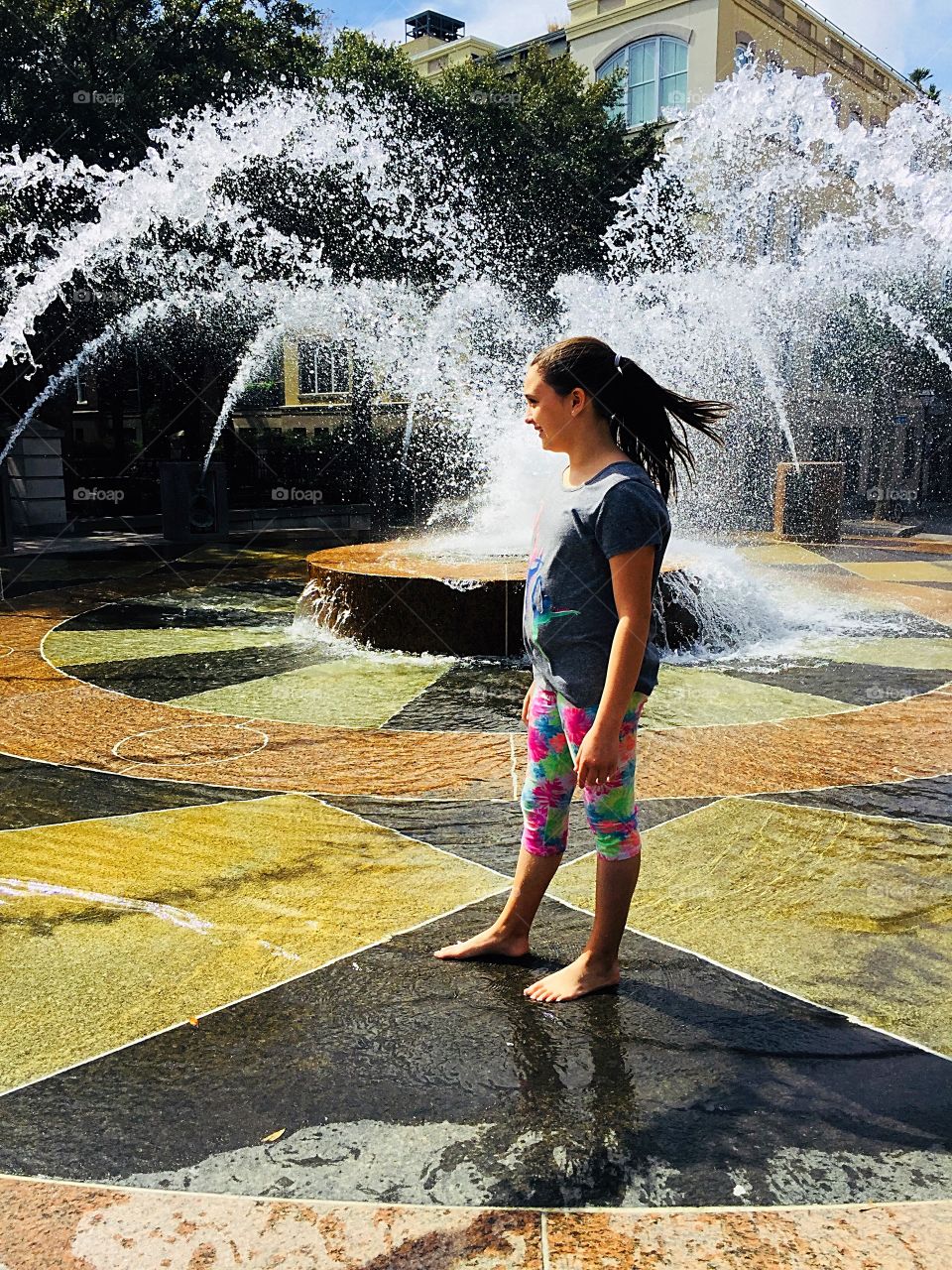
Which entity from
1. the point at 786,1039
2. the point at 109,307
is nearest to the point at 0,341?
the point at 109,307

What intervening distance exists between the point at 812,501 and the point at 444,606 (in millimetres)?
9187

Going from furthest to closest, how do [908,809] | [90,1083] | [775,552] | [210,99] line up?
[210,99]
[775,552]
[908,809]
[90,1083]

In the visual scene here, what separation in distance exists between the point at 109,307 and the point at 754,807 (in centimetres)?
1732

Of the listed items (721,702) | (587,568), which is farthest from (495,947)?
(721,702)

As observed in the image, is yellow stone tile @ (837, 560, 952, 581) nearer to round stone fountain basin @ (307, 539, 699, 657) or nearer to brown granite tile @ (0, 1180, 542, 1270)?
round stone fountain basin @ (307, 539, 699, 657)

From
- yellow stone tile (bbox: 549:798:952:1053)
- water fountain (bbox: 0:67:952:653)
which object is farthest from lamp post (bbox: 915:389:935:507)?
yellow stone tile (bbox: 549:798:952:1053)

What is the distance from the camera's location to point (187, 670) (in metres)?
6.58

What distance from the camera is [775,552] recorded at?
12.9 metres

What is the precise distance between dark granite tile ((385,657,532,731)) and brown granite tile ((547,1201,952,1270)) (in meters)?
3.43

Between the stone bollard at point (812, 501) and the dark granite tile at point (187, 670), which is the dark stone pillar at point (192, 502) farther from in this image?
the dark granite tile at point (187, 670)

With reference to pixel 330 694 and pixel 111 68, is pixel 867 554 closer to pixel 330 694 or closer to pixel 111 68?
pixel 330 694

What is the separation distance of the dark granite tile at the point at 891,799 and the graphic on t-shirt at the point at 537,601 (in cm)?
193

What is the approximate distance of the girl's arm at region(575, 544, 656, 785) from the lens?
2.35 m

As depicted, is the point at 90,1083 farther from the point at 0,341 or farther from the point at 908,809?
the point at 0,341
